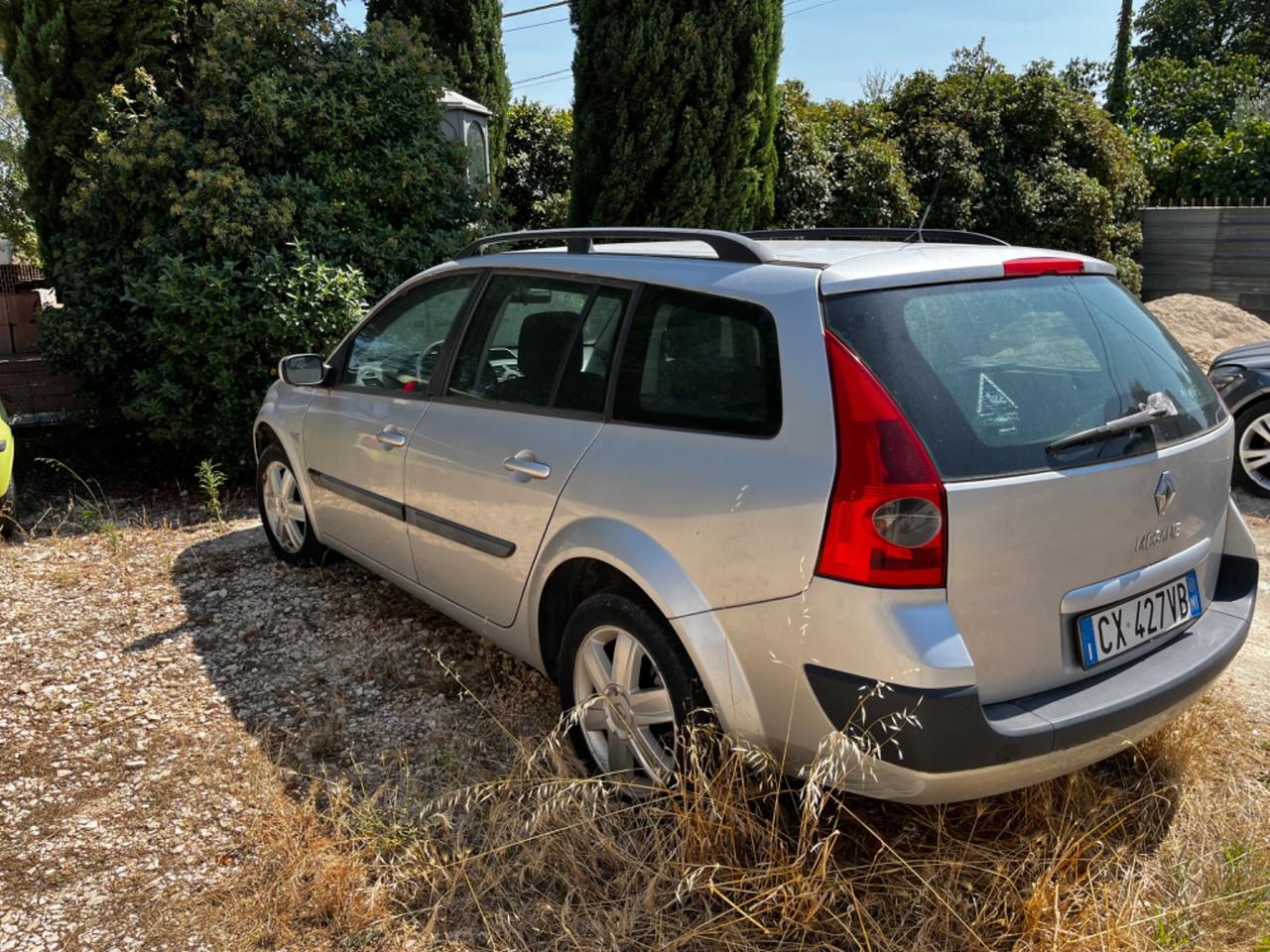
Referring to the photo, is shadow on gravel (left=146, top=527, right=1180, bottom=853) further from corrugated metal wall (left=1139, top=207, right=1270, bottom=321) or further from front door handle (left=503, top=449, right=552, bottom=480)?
corrugated metal wall (left=1139, top=207, right=1270, bottom=321)

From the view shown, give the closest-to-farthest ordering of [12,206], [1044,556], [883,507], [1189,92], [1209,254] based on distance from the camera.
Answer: [883,507], [1044,556], [1209,254], [12,206], [1189,92]

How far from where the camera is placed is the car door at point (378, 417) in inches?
155

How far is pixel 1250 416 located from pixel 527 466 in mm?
Result: 5684

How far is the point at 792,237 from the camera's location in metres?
4.16

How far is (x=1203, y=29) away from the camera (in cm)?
4812

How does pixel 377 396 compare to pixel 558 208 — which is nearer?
pixel 377 396

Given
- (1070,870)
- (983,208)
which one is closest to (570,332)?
(1070,870)

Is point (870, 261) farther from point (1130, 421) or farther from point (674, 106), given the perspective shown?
point (674, 106)

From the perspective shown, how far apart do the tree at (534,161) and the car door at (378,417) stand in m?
8.10

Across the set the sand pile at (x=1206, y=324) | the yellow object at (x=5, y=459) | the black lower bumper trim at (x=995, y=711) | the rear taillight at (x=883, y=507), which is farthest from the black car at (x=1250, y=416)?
the yellow object at (x=5, y=459)

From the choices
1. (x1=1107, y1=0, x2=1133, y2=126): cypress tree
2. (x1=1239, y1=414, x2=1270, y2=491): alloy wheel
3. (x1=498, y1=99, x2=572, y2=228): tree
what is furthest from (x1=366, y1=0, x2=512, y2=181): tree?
(x1=1107, y1=0, x2=1133, y2=126): cypress tree

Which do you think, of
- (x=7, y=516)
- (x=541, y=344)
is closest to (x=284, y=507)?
(x=7, y=516)

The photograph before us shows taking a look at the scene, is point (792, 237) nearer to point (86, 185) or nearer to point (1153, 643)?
point (1153, 643)

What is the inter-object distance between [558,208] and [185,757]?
955 centimetres
